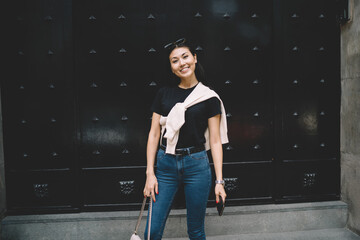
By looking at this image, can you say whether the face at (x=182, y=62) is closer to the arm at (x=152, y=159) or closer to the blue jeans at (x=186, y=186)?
the arm at (x=152, y=159)

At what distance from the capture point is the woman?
8.80ft

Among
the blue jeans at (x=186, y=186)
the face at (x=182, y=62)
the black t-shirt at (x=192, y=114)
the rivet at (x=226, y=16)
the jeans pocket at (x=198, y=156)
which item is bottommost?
the blue jeans at (x=186, y=186)

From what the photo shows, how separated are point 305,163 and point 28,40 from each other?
399 cm

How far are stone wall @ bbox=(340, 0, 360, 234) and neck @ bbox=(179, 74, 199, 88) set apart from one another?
2.34 meters

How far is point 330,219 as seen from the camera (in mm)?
4113

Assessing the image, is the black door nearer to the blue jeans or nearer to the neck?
the neck

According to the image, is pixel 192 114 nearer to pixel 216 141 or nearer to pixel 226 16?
pixel 216 141

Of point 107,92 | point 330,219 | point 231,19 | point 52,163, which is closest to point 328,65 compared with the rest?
point 231,19

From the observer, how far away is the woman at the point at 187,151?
2.68 m

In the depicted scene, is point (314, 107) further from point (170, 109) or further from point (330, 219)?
point (170, 109)

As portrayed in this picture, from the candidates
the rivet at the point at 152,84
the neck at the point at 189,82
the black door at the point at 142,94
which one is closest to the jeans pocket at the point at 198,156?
the neck at the point at 189,82

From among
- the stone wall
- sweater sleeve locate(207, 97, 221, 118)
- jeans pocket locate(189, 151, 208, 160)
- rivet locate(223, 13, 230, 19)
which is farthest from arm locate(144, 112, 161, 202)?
the stone wall

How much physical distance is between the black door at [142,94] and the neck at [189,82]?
1.17m

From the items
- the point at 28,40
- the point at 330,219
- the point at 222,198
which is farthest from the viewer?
the point at 330,219
